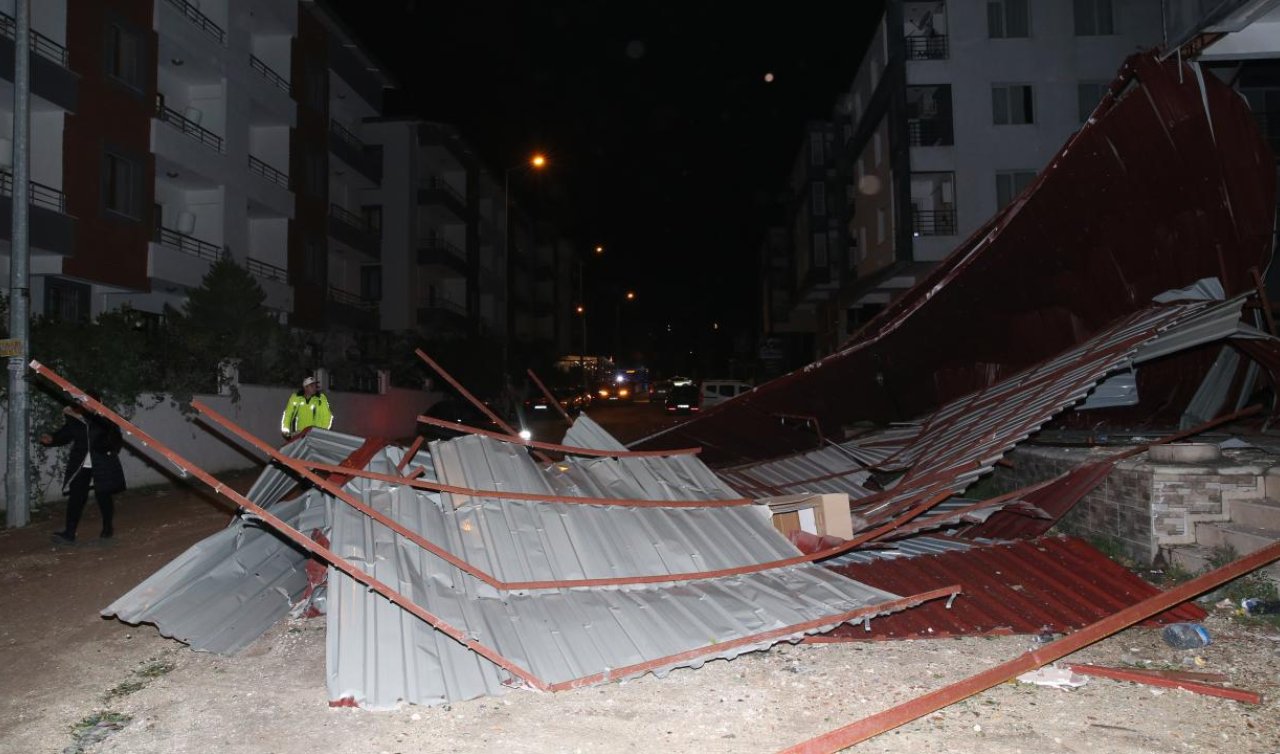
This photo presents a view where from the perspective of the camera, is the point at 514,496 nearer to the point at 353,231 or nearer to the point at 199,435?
the point at 199,435

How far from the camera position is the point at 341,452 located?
265 inches

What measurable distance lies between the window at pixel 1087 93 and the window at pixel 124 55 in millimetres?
26217

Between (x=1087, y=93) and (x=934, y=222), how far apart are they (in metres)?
5.93

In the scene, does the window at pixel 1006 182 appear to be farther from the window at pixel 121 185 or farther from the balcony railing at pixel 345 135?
the window at pixel 121 185

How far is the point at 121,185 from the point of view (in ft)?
64.6

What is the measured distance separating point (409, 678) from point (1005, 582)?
4342 millimetres

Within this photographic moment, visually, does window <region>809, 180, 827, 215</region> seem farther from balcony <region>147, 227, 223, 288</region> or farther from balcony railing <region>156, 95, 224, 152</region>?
balcony <region>147, 227, 223, 288</region>

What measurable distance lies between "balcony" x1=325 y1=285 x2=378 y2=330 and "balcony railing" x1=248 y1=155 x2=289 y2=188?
4572mm

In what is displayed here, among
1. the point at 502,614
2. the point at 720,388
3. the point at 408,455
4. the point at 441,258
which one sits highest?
the point at 441,258

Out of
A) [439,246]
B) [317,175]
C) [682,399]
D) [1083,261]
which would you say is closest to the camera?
[1083,261]

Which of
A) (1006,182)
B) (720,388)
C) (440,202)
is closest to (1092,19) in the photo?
(1006,182)

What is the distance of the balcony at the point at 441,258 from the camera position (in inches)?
1531

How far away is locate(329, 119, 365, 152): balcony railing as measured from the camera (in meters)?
32.2

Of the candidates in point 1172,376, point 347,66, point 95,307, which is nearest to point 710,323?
point 347,66
